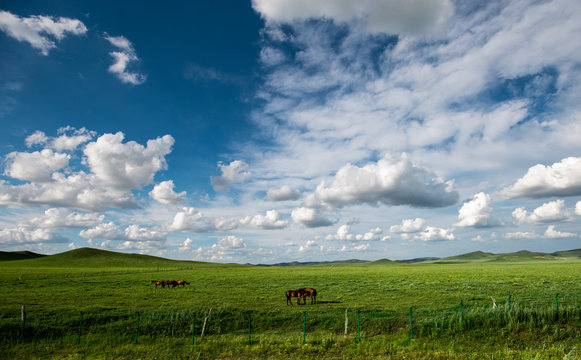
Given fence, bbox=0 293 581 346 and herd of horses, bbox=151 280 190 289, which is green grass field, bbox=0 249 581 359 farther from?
herd of horses, bbox=151 280 190 289

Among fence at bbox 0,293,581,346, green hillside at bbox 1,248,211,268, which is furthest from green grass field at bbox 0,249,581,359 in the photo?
green hillside at bbox 1,248,211,268

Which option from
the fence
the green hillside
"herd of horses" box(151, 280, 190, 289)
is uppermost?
the fence

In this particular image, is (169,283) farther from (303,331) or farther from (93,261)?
(93,261)

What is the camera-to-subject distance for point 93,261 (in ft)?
456

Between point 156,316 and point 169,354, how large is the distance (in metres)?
8.86

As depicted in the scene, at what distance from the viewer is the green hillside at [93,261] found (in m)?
130

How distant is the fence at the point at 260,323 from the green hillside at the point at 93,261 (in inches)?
4316

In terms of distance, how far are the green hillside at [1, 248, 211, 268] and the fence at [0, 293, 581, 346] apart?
360 feet

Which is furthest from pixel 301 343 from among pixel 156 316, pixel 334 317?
pixel 156 316

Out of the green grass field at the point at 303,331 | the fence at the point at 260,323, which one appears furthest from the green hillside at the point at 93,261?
the fence at the point at 260,323

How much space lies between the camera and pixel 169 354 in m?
18.3

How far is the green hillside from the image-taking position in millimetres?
129875

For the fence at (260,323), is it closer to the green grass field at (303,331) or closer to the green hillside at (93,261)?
the green grass field at (303,331)

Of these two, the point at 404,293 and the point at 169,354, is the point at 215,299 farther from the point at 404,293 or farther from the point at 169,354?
the point at 404,293
